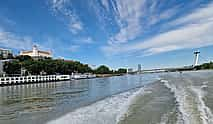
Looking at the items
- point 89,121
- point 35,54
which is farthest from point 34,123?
point 35,54

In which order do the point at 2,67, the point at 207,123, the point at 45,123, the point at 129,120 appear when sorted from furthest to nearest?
the point at 2,67, the point at 45,123, the point at 129,120, the point at 207,123

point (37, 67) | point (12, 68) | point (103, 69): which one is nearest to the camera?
point (12, 68)

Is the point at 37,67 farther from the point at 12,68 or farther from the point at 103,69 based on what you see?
the point at 103,69

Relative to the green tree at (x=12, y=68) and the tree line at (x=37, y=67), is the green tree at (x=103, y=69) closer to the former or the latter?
the tree line at (x=37, y=67)

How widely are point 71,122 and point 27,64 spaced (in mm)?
85623

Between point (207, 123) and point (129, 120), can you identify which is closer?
point (207, 123)

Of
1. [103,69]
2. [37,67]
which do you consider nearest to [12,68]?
[37,67]

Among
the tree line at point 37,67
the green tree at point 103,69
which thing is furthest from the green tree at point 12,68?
the green tree at point 103,69

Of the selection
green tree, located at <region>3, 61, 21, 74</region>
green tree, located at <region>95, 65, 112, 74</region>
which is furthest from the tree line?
green tree, located at <region>95, 65, 112, 74</region>

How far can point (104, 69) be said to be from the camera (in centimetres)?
16200

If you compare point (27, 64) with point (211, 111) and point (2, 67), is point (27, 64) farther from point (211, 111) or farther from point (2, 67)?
point (211, 111)

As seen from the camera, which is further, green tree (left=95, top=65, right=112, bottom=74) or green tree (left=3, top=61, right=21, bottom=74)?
green tree (left=95, top=65, right=112, bottom=74)

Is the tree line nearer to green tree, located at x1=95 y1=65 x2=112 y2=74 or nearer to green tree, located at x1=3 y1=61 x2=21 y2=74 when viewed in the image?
green tree, located at x1=3 y1=61 x2=21 y2=74

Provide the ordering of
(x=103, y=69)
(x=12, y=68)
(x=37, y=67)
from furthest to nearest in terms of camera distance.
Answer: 1. (x=103, y=69)
2. (x=37, y=67)
3. (x=12, y=68)
